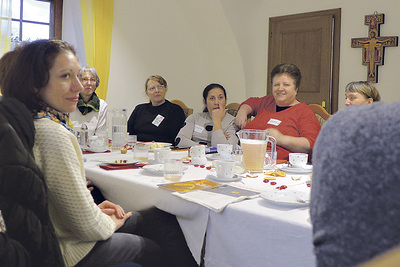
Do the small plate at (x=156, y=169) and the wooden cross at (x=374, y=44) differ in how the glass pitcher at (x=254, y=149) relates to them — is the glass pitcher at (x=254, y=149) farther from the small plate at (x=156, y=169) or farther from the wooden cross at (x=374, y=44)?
the wooden cross at (x=374, y=44)

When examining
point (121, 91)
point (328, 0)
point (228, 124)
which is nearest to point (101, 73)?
point (121, 91)

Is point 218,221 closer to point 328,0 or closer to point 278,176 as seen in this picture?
point 278,176

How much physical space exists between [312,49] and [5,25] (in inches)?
146

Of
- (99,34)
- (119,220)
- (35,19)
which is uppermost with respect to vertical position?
(35,19)

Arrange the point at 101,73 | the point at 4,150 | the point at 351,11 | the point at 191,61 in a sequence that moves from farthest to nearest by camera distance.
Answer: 1. the point at 191,61
2. the point at 351,11
3. the point at 101,73
4. the point at 4,150

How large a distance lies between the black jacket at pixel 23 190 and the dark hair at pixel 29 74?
0.19m

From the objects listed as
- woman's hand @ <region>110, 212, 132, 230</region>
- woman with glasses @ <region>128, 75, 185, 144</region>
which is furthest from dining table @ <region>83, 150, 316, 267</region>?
woman with glasses @ <region>128, 75, 185, 144</region>

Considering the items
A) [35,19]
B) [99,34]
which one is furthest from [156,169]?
[35,19]

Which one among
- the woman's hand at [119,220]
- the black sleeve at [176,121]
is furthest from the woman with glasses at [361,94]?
the woman's hand at [119,220]

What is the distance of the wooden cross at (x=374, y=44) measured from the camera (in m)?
4.49

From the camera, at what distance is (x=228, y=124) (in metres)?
3.10

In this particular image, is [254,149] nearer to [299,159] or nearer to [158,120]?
[299,159]

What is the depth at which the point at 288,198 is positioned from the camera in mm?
1182

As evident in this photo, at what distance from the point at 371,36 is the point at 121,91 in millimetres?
3076
